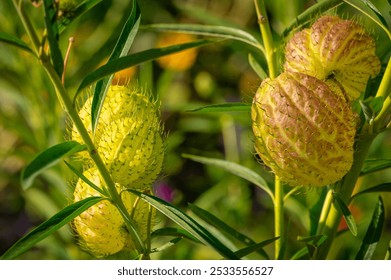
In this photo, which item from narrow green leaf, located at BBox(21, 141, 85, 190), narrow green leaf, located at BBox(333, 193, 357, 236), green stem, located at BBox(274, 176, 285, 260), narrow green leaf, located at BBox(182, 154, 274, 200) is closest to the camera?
narrow green leaf, located at BBox(21, 141, 85, 190)

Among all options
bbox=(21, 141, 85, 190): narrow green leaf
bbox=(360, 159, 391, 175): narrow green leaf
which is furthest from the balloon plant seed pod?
bbox=(360, 159, 391, 175): narrow green leaf

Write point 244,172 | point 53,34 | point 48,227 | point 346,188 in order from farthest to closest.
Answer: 1. point 244,172
2. point 346,188
3. point 48,227
4. point 53,34

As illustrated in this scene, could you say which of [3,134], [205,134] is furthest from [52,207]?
[205,134]

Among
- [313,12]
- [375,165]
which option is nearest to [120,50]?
[313,12]

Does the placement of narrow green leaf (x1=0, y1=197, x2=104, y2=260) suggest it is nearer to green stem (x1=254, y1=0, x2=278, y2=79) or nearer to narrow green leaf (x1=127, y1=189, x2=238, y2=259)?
narrow green leaf (x1=127, y1=189, x2=238, y2=259)

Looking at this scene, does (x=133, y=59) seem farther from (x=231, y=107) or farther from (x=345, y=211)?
(x=345, y=211)
